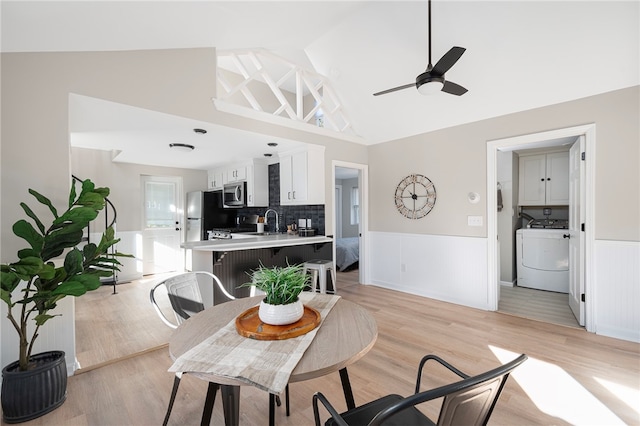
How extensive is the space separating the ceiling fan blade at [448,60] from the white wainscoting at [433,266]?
2362 mm

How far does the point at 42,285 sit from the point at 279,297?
1.62 m

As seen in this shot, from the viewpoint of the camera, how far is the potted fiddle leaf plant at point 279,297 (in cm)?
133

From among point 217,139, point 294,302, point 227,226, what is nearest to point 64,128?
point 217,139

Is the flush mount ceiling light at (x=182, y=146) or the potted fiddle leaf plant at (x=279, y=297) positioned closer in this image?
the potted fiddle leaf plant at (x=279, y=297)

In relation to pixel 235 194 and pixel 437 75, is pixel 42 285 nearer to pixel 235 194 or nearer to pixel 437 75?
pixel 437 75

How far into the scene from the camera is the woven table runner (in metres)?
0.96

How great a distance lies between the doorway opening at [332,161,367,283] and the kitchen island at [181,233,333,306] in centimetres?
65

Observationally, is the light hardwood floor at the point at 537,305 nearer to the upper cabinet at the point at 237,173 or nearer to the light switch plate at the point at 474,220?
the light switch plate at the point at 474,220

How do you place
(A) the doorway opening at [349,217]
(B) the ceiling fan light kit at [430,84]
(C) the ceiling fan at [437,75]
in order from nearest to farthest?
(C) the ceiling fan at [437,75] → (B) the ceiling fan light kit at [430,84] → (A) the doorway opening at [349,217]

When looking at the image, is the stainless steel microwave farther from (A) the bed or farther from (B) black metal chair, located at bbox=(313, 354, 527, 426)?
(B) black metal chair, located at bbox=(313, 354, 527, 426)

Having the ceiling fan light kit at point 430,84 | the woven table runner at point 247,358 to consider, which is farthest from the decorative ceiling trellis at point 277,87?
the woven table runner at point 247,358

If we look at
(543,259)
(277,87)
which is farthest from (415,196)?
(277,87)

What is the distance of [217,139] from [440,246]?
3405 mm

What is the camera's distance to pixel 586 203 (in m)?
3.03
